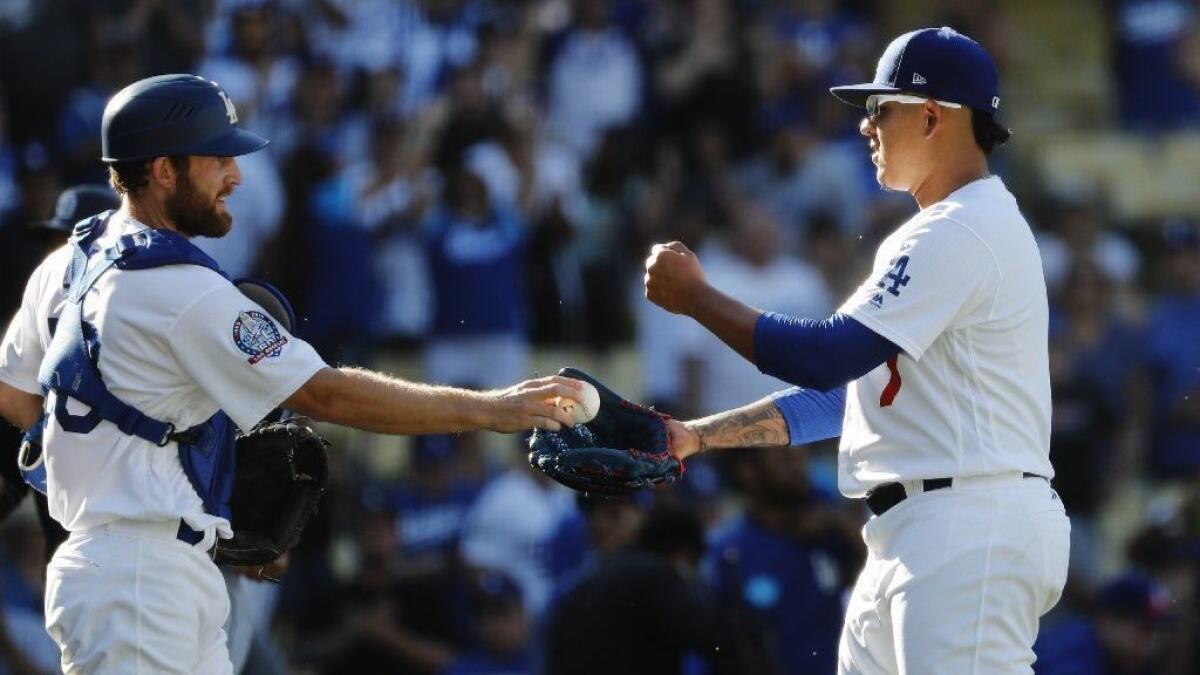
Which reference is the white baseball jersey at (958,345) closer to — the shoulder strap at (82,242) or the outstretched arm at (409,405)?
the outstretched arm at (409,405)

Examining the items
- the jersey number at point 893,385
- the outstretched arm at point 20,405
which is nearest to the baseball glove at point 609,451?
the jersey number at point 893,385

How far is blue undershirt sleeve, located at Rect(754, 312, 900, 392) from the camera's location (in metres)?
4.81

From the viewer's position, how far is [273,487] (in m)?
5.36

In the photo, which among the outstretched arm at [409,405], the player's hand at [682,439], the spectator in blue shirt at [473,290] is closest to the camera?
the outstretched arm at [409,405]

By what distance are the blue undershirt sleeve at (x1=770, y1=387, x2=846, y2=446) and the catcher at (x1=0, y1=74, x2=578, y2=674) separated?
0.76 metres

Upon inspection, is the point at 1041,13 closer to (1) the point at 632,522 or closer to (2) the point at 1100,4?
(2) the point at 1100,4

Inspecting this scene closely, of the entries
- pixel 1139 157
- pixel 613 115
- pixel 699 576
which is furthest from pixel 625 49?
pixel 699 576

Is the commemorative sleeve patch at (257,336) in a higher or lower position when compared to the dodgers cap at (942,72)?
lower

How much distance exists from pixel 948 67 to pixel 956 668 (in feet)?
5.11

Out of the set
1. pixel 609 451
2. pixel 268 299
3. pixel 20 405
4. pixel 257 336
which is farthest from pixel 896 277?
pixel 20 405

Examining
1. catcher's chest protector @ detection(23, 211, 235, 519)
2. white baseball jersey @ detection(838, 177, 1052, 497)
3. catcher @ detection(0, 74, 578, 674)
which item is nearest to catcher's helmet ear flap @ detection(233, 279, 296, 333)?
catcher @ detection(0, 74, 578, 674)

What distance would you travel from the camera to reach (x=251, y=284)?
5453 mm

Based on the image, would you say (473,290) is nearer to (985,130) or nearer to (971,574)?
(985,130)

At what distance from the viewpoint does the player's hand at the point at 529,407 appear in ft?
16.4
